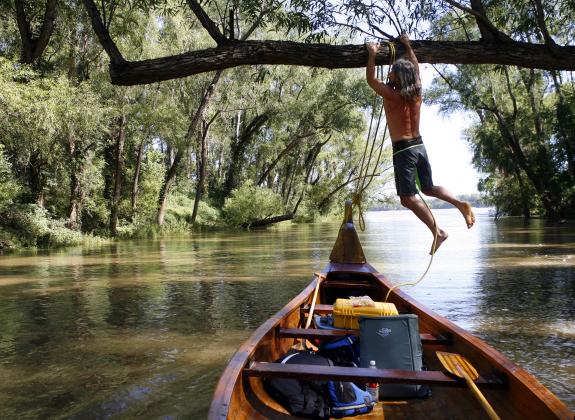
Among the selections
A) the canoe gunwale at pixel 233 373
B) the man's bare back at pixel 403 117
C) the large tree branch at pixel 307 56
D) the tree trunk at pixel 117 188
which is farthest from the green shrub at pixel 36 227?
the man's bare back at pixel 403 117

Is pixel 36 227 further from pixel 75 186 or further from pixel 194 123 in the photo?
pixel 194 123

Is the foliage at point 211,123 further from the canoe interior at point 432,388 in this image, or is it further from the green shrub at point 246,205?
the canoe interior at point 432,388

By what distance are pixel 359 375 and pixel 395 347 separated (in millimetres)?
718

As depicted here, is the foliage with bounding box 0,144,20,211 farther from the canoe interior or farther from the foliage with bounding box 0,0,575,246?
the canoe interior

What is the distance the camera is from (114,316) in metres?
6.76

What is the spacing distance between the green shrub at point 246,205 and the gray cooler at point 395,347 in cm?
2622

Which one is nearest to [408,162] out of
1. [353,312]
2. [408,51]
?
[408,51]

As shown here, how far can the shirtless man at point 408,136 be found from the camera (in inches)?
156

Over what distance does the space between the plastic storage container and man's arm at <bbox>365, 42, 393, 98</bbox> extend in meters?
1.67

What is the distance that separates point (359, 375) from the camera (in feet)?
9.02

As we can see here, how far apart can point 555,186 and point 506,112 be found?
15.9 feet

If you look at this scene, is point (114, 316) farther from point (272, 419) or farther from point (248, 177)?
point (248, 177)

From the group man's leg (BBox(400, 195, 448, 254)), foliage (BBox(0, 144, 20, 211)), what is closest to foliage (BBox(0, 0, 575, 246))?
foliage (BBox(0, 144, 20, 211))

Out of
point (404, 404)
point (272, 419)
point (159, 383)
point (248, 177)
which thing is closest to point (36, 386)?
point (159, 383)
